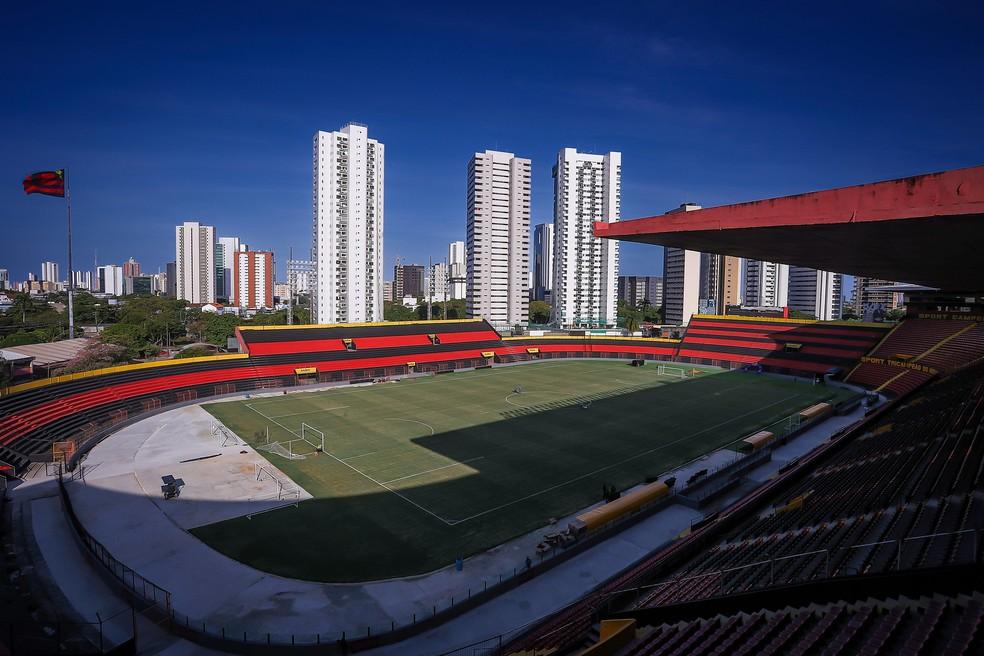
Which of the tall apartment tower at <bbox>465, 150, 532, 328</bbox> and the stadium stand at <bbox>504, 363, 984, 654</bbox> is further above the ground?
the tall apartment tower at <bbox>465, 150, 532, 328</bbox>

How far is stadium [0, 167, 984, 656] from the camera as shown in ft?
29.3

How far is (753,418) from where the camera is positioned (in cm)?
4006

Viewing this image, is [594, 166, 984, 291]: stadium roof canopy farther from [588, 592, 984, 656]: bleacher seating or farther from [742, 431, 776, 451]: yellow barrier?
[742, 431, 776, 451]: yellow barrier

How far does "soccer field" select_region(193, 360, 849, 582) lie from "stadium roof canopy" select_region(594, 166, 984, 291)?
14.7 meters

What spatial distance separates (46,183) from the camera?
4594 cm

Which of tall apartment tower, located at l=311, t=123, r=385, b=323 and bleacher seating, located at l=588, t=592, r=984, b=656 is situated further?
tall apartment tower, located at l=311, t=123, r=385, b=323

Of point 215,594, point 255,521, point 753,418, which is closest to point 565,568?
point 215,594

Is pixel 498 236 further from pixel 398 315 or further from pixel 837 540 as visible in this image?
pixel 837 540

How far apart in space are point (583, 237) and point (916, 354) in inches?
2809

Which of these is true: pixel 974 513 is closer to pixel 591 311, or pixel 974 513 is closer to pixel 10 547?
pixel 10 547

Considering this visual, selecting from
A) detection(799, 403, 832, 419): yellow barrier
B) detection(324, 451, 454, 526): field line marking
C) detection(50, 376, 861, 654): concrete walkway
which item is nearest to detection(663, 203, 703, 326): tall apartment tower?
detection(799, 403, 832, 419): yellow barrier

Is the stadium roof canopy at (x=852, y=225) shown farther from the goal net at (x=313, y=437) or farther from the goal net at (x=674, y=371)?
the goal net at (x=674, y=371)

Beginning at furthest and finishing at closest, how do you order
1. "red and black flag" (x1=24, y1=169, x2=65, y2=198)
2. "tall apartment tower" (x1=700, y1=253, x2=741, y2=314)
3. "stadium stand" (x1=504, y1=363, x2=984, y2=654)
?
"tall apartment tower" (x1=700, y1=253, x2=741, y2=314) → "red and black flag" (x1=24, y1=169, x2=65, y2=198) → "stadium stand" (x1=504, y1=363, x2=984, y2=654)

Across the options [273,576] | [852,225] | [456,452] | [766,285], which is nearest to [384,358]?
[456,452]
